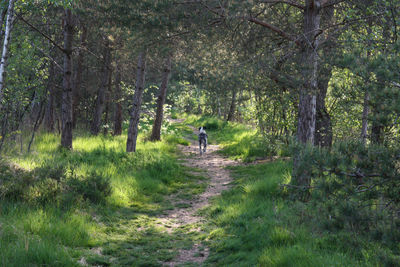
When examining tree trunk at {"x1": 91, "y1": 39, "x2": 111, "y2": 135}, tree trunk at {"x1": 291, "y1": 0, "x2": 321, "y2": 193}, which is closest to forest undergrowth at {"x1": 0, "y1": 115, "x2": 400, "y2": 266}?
tree trunk at {"x1": 291, "y1": 0, "x2": 321, "y2": 193}

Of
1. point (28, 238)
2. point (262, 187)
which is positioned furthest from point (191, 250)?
point (262, 187)

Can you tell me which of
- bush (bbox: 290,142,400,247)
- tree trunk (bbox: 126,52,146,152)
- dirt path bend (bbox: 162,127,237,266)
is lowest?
dirt path bend (bbox: 162,127,237,266)

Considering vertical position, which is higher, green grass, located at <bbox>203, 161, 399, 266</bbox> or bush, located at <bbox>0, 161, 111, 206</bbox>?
bush, located at <bbox>0, 161, 111, 206</bbox>

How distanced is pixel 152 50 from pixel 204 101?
30983 millimetres

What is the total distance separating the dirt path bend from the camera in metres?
5.36

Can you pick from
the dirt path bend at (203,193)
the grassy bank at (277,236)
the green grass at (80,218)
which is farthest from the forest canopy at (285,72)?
the dirt path bend at (203,193)

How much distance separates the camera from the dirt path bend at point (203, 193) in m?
5.36

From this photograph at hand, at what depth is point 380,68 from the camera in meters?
2.81

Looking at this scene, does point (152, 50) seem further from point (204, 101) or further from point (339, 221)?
point (204, 101)

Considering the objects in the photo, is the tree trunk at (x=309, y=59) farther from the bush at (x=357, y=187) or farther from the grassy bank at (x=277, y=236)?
the bush at (x=357, y=187)

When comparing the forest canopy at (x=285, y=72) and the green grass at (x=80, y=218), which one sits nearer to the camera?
the forest canopy at (x=285, y=72)

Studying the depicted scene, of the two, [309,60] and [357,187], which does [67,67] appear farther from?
[357,187]

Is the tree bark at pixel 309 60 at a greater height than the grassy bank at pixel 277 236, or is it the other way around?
the tree bark at pixel 309 60

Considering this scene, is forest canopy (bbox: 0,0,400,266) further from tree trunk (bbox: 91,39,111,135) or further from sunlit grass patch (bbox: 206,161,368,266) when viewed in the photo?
sunlit grass patch (bbox: 206,161,368,266)
